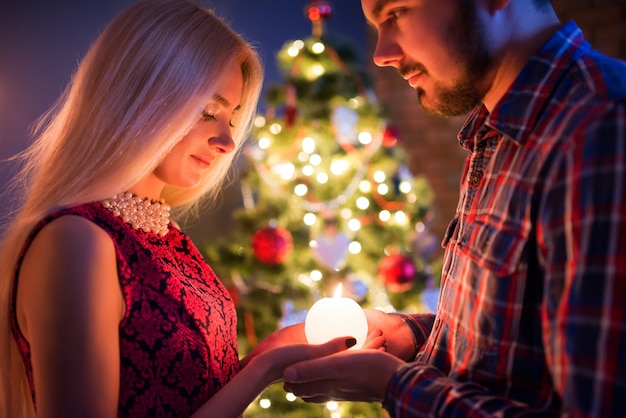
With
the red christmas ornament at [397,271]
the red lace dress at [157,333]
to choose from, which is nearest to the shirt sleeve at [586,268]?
the red lace dress at [157,333]

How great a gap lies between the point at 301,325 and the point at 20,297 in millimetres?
736

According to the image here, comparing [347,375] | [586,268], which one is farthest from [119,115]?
[586,268]

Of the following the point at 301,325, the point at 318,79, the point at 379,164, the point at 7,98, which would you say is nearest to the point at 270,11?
the point at 318,79

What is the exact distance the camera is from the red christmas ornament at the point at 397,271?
8.89 feet

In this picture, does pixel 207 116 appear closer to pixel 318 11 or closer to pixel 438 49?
pixel 438 49

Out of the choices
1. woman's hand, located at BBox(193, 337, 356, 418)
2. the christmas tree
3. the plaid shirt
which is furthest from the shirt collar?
the christmas tree

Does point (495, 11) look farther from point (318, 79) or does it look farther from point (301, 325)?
point (318, 79)

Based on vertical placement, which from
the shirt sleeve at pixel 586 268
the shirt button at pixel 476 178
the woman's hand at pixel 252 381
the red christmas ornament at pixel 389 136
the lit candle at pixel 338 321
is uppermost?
the red christmas ornament at pixel 389 136

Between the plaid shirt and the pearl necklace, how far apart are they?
71 cm

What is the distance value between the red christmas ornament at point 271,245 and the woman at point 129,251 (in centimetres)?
123

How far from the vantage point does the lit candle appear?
1188mm

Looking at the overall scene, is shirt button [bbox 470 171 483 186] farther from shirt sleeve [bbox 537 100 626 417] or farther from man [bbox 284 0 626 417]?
shirt sleeve [bbox 537 100 626 417]

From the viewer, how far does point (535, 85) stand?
98 centimetres

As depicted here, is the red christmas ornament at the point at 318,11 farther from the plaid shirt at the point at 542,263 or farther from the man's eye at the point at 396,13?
the plaid shirt at the point at 542,263
